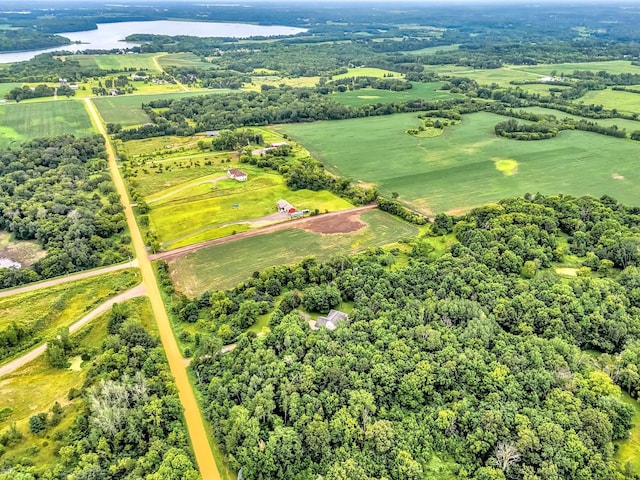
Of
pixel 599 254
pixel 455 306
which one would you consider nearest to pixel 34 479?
pixel 455 306

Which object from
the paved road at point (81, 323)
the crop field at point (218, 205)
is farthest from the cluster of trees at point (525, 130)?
the paved road at point (81, 323)

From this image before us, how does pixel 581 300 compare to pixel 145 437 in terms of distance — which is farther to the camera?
pixel 581 300

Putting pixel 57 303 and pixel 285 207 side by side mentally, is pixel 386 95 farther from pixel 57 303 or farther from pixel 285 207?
pixel 57 303

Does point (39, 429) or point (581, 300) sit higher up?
point (581, 300)

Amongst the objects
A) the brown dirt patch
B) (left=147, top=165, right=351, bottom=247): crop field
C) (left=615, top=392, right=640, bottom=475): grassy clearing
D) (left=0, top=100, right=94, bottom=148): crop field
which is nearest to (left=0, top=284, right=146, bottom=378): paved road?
(left=147, top=165, right=351, bottom=247): crop field

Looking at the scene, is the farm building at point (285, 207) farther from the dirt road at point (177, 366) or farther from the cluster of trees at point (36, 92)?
the cluster of trees at point (36, 92)

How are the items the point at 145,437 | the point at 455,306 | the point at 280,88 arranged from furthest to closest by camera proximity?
the point at 280,88 < the point at 455,306 < the point at 145,437

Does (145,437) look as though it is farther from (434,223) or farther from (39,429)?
(434,223)
